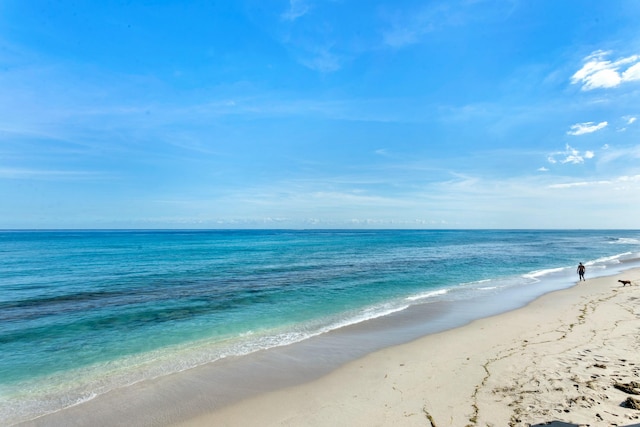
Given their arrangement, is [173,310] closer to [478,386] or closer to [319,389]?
[319,389]

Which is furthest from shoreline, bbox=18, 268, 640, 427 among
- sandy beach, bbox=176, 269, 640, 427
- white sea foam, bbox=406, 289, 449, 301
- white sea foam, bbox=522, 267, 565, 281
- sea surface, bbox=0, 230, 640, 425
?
white sea foam, bbox=522, 267, 565, 281

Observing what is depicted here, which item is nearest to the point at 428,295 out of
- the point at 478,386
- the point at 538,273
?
the point at 478,386

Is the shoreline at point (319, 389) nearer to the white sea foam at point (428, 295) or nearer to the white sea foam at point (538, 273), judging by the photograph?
the white sea foam at point (428, 295)

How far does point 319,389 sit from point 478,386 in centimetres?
417

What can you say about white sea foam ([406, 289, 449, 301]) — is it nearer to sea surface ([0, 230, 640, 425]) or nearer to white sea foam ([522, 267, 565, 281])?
sea surface ([0, 230, 640, 425])

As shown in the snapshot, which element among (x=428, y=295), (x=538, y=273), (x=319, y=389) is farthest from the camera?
(x=538, y=273)

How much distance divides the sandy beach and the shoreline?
39 millimetres

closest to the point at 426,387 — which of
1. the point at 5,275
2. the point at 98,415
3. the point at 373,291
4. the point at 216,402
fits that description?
the point at 216,402

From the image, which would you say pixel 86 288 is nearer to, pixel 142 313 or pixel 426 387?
pixel 142 313

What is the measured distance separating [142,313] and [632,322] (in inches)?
882

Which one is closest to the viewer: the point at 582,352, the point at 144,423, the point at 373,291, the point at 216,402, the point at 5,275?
the point at 144,423

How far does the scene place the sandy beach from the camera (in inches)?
288

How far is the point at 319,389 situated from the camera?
9.31 m

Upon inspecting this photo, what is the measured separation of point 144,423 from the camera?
790 cm
